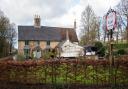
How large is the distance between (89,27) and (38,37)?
48.1 ft

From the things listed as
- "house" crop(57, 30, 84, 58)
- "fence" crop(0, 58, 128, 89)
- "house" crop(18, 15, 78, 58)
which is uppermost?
"house" crop(18, 15, 78, 58)

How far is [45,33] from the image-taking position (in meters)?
83.8

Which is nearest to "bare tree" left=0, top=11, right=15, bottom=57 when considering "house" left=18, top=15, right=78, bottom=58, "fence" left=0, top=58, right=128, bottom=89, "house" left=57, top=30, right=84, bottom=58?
"house" left=18, top=15, right=78, bottom=58

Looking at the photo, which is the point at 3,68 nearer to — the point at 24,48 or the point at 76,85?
the point at 76,85

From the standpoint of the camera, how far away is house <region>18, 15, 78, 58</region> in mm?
80938

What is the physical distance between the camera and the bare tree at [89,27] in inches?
3095

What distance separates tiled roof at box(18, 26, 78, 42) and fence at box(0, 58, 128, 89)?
6754 cm

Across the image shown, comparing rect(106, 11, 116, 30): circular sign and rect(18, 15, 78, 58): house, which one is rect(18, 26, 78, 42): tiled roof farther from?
rect(106, 11, 116, 30): circular sign

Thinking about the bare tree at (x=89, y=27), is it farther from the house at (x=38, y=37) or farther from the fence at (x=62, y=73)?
the fence at (x=62, y=73)

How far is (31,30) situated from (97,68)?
69209 millimetres

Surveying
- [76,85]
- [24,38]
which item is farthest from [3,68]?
[24,38]

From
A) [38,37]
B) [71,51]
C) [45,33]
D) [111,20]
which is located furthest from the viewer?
[45,33]

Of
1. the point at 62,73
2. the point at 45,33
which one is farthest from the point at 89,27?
the point at 62,73

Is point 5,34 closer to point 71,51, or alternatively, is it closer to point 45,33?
point 45,33
